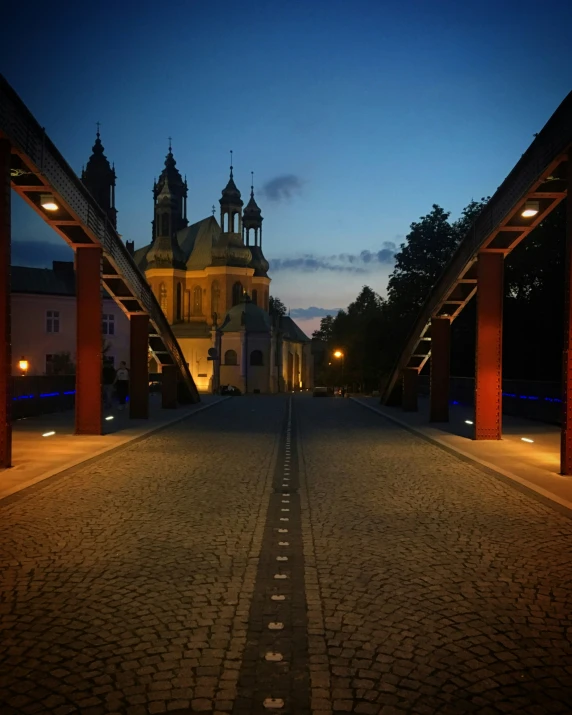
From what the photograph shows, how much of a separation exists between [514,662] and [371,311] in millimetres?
98944

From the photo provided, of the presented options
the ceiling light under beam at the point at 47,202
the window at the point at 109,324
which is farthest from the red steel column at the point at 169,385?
the window at the point at 109,324

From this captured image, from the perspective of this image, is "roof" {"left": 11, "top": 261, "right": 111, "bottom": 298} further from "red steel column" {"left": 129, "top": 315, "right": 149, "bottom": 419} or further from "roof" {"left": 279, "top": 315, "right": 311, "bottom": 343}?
"red steel column" {"left": 129, "top": 315, "right": 149, "bottom": 419}

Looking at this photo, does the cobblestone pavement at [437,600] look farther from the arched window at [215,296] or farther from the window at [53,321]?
the arched window at [215,296]

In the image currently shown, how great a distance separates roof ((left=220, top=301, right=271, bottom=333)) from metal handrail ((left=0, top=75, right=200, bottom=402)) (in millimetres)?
58127

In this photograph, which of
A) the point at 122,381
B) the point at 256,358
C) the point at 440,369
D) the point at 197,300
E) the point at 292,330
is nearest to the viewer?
the point at 440,369

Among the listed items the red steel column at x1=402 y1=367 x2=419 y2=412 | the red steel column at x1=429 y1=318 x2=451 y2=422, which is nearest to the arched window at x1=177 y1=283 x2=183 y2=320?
the red steel column at x1=402 y1=367 x2=419 y2=412

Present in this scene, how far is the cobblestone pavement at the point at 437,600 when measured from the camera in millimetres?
Answer: 4441

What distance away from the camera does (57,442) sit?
61.3ft

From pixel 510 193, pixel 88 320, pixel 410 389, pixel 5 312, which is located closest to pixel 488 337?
pixel 510 193

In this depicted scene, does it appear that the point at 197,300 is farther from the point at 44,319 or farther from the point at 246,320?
the point at 44,319

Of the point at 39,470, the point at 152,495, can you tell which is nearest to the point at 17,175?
the point at 39,470

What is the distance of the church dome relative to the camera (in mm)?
85625

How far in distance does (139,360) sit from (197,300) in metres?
67.6

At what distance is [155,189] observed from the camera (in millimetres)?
108562
